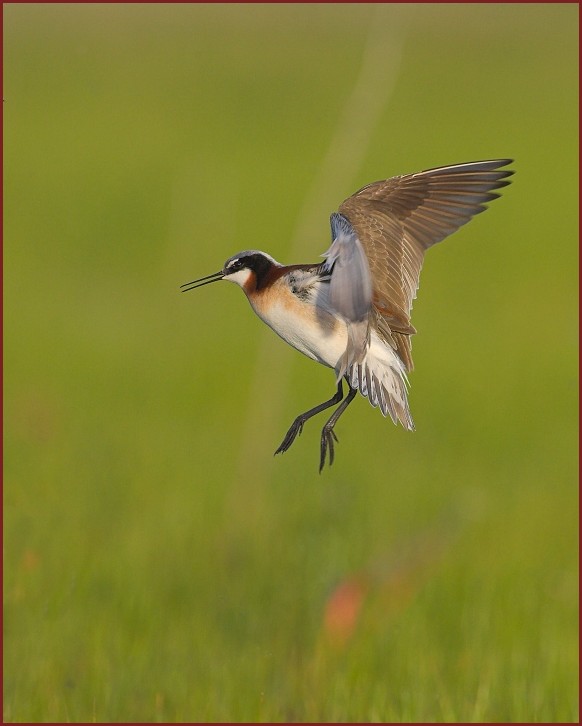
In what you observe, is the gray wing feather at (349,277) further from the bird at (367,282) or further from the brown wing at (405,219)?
the brown wing at (405,219)

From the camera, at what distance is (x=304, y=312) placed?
263 cm

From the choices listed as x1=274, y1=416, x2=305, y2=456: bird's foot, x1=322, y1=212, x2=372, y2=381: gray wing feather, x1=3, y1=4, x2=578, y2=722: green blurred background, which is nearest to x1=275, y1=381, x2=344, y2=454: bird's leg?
x1=274, y1=416, x2=305, y2=456: bird's foot

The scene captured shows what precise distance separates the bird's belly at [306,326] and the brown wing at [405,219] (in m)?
0.19

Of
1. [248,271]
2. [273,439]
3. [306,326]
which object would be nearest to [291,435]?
[306,326]

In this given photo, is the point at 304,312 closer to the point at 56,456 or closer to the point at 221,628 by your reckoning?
the point at 221,628

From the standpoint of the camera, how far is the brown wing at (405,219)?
2.90m

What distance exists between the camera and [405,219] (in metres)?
3.16

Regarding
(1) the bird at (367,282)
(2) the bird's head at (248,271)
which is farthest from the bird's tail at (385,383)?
(2) the bird's head at (248,271)

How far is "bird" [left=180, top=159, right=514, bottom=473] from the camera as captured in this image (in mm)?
2230

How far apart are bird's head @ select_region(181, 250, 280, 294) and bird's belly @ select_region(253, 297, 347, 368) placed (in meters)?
0.07

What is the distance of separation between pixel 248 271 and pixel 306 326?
18cm

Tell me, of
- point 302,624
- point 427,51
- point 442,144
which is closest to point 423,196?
point 302,624

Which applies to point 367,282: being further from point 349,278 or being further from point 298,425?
point 298,425

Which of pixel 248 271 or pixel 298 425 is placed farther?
pixel 248 271
